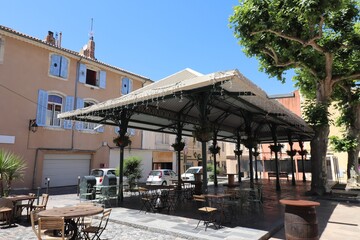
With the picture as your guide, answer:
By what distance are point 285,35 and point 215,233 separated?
8.93 m

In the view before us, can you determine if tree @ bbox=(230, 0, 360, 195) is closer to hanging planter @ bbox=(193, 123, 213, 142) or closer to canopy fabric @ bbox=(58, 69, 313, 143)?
canopy fabric @ bbox=(58, 69, 313, 143)

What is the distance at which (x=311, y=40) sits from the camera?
10547mm

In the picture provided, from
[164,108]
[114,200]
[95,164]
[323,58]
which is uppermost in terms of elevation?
[323,58]

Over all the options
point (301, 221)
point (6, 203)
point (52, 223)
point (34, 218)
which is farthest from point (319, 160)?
point (6, 203)

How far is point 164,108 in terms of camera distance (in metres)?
10.7

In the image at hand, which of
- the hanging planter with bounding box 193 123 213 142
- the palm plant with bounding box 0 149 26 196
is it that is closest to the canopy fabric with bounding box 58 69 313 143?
the hanging planter with bounding box 193 123 213 142

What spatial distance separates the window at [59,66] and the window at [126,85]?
4662mm

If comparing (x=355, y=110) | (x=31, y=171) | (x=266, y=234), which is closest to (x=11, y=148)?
(x=31, y=171)

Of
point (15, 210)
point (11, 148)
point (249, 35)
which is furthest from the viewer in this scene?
point (11, 148)

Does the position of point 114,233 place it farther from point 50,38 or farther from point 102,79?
point 50,38

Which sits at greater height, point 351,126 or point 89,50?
point 89,50

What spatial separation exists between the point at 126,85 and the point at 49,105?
253 inches

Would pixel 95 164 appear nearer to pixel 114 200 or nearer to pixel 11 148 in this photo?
pixel 11 148

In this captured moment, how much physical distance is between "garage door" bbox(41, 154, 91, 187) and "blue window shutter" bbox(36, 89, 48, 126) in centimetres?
214
